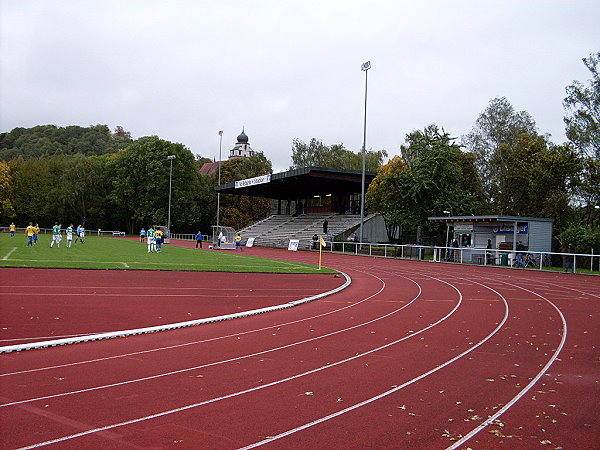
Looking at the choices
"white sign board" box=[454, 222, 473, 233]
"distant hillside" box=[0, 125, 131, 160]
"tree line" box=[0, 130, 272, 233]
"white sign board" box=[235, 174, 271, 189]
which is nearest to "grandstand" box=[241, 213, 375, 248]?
"white sign board" box=[235, 174, 271, 189]

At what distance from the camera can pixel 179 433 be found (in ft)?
16.0

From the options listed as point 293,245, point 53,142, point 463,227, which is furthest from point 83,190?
point 463,227

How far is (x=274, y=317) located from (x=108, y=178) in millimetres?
66458

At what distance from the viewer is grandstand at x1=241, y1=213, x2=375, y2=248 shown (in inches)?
1948

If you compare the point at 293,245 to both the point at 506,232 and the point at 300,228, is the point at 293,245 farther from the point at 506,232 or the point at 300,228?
the point at 506,232

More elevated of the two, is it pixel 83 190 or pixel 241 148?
pixel 241 148

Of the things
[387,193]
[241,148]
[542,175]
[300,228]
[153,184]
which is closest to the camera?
[542,175]

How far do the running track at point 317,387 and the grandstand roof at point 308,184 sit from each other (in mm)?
A: 37484

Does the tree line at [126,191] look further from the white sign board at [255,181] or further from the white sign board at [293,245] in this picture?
the white sign board at [293,245]

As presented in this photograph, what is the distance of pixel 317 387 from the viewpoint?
645cm

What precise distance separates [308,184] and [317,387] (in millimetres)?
48859

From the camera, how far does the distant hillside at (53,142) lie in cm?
9438

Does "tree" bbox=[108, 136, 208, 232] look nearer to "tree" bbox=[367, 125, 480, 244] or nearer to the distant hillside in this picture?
the distant hillside

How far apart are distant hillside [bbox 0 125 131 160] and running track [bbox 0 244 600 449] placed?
8966cm
